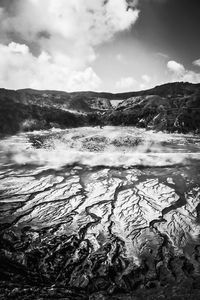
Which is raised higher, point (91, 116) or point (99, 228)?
point (91, 116)

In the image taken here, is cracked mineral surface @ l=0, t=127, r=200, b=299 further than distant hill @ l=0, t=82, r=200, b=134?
No

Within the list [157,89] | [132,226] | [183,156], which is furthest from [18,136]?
[157,89]

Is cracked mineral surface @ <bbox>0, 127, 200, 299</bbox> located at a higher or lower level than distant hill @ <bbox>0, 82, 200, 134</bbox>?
lower

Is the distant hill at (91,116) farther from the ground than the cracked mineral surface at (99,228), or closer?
farther from the ground

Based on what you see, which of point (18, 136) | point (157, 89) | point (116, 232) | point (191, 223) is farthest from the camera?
point (157, 89)

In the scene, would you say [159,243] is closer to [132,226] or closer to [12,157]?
[132,226]

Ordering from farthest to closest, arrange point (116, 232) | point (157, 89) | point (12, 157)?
1. point (157, 89)
2. point (12, 157)
3. point (116, 232)

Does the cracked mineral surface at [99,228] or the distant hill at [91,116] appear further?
the distant hill at [91,116]

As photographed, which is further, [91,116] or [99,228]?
[91,116]
